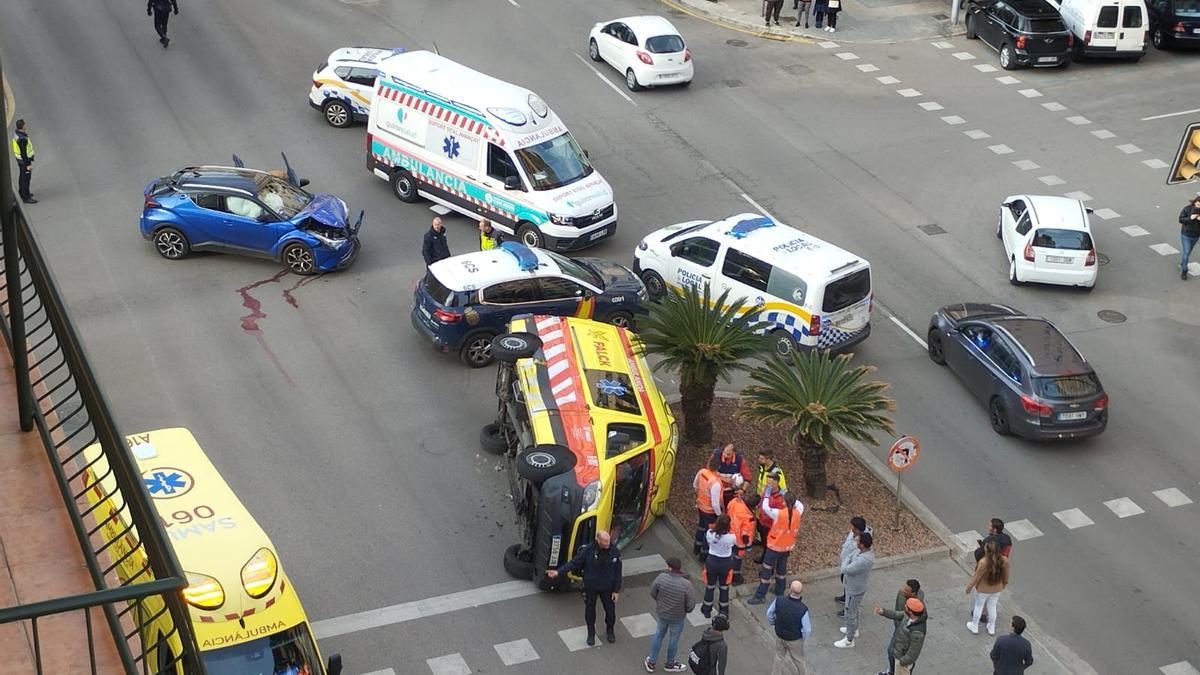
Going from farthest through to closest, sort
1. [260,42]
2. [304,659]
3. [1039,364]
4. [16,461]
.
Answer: [260,42], [1039,364], [304,659], [16,461]

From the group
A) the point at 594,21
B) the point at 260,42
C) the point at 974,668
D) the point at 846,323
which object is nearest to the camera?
the point at 974,668

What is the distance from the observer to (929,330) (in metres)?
23.4

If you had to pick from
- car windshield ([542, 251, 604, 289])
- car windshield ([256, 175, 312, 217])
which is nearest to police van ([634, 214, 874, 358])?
car windshield ([542, 251, 604, 289])

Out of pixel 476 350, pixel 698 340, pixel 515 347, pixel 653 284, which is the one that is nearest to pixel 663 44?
pixel 653 284

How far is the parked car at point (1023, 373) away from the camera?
68.1ft

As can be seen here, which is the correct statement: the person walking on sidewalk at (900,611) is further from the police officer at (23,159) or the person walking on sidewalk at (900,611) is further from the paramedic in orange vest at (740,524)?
the police officer at (23,159)

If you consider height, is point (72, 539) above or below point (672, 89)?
above

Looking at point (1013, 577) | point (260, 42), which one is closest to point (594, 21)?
point (260, 42)

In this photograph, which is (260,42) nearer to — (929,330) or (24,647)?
(929,330)

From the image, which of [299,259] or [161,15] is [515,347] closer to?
[299,259]

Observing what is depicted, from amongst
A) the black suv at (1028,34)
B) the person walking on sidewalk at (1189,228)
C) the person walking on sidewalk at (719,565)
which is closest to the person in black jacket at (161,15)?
the black suv at (1028,34)

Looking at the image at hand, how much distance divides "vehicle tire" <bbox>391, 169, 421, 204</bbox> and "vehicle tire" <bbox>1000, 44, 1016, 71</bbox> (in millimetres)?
16483

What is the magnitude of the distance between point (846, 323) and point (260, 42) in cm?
1913

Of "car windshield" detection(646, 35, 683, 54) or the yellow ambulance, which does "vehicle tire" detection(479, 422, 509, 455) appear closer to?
the yellow ambulance
